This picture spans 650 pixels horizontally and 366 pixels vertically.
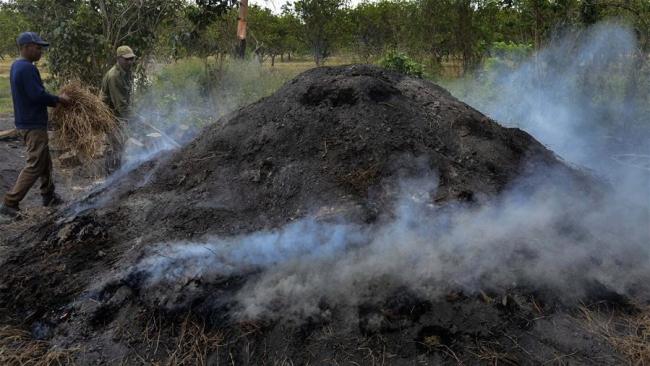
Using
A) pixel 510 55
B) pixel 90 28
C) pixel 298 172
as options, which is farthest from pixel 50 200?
pixel 510 55

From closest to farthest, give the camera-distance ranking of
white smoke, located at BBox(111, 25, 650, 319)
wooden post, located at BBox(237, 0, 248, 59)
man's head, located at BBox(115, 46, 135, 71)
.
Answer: white smoke, located at BBox(111, 25, 650, 319), man's head, located at BBox(115, 46, 135, 71), wooden post, located at BBox(237, 0, 248, 59)

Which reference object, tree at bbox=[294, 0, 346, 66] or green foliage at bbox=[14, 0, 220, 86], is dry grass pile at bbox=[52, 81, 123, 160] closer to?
green foliage at bbox=[14, 0, 220, 86]

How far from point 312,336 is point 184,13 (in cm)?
877

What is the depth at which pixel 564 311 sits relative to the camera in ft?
9.83

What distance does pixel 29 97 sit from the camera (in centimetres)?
495

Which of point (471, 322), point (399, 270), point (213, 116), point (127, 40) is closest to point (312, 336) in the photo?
point (399, 270)

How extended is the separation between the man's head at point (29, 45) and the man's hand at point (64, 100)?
0.50 m

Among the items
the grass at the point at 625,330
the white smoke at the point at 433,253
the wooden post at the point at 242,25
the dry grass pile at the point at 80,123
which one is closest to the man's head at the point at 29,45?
the dry grass pile at the point at 80,123

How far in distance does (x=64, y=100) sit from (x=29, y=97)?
1.26 ft

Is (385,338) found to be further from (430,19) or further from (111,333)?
(430,19)

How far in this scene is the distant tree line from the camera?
7.41 m

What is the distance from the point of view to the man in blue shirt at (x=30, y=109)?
16.1 ft

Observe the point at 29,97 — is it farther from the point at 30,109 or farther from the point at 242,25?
the point at 242,25

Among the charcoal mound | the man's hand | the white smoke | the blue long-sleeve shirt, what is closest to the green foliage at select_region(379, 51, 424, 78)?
the charcoal mound
